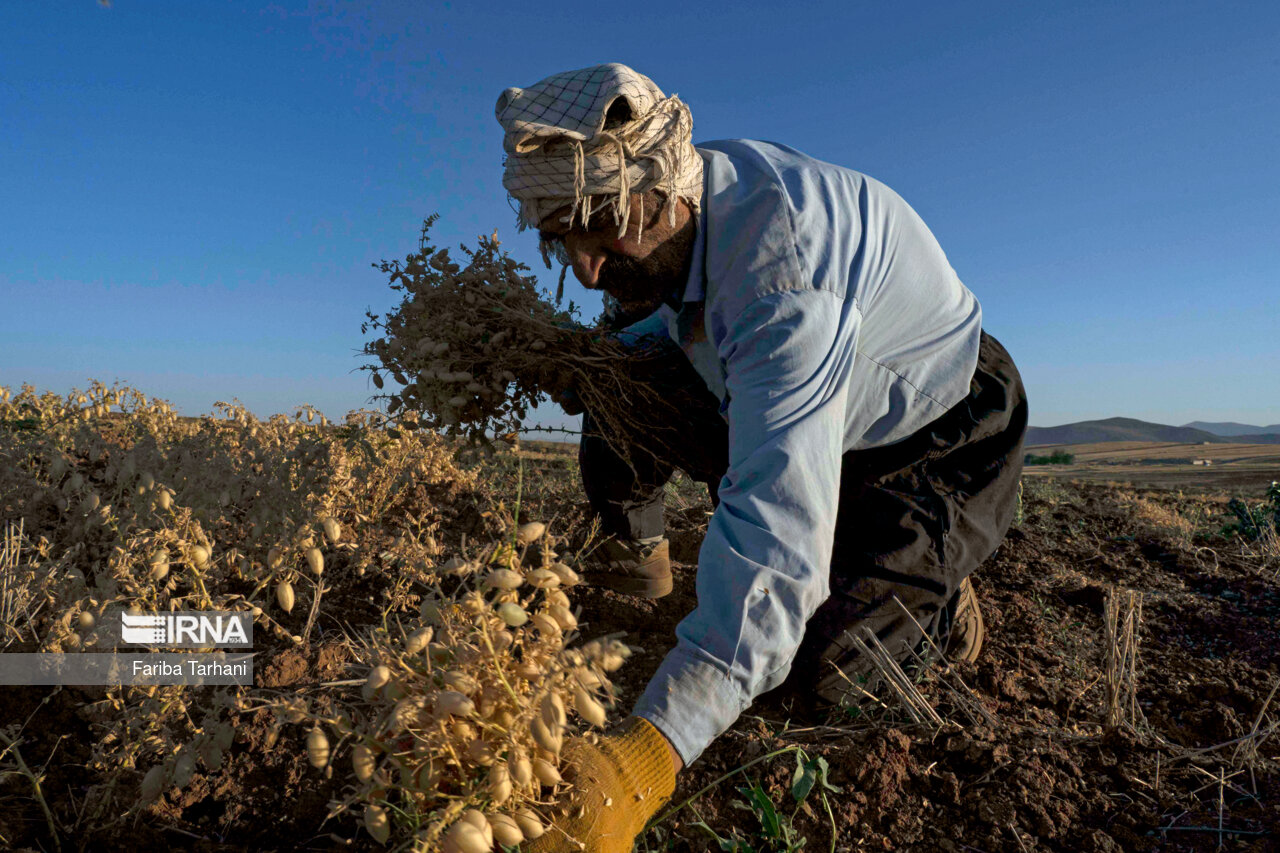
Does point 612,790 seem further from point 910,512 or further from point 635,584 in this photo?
point 635,584

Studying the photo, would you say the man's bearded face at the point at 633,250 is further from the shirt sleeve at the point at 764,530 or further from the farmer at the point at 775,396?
the shirt sleeve at the point at 764,530

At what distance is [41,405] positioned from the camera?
3547 mm

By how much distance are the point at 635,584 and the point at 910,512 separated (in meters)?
1.15

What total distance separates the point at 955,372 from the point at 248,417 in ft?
9.37

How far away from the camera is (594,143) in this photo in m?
1.92

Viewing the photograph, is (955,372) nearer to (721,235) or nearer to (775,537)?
(721,235)

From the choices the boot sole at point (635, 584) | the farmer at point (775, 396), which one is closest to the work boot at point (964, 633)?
the farmer at point (775, 396)

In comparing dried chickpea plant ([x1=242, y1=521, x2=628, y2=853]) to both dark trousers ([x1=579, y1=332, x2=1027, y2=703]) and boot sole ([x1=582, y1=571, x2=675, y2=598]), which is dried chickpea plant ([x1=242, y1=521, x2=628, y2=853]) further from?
boot sole ([x1=582, y1=571, x2=675, y2=598])

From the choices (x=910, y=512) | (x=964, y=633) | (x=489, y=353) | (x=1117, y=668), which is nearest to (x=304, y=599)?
(x=489, y=353)

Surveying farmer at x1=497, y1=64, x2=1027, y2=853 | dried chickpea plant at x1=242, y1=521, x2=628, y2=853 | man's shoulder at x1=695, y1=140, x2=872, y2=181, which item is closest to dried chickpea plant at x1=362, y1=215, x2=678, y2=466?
farmer at x1=497, y1=64, x2=1027, y2=853

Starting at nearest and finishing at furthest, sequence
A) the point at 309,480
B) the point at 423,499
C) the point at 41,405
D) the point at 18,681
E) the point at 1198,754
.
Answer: the point at 1198,754, the point at 18,681, the point at 309,480, the point at 423,499, the point at 41,405

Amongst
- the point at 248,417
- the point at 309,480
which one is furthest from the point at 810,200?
the point at 248,417

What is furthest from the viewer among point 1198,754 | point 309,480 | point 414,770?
point 309,480

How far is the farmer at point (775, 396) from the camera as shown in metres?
1.46
